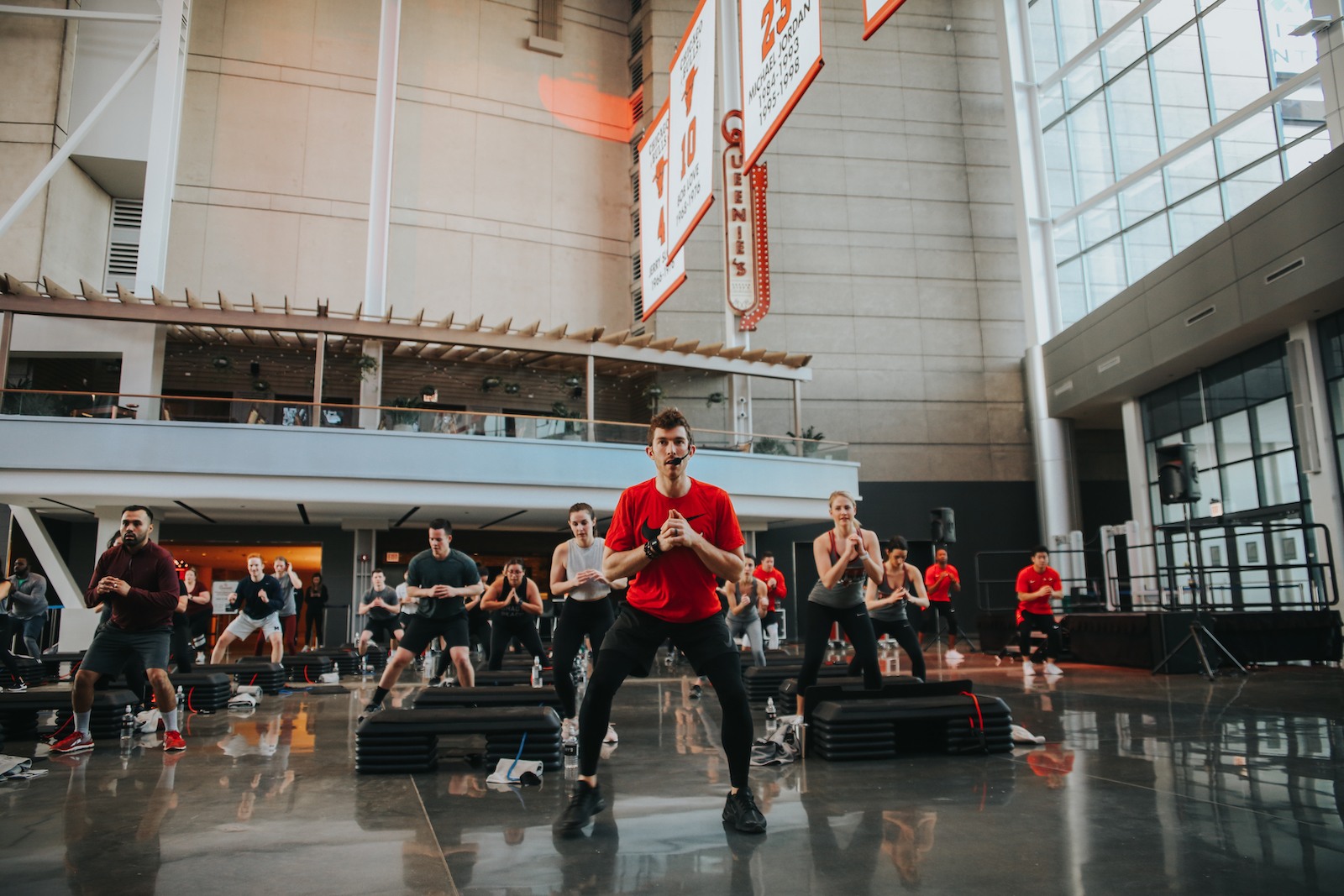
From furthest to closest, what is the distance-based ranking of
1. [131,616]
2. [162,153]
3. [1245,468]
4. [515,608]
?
1. [162,153]
2. [1245,468]
3. [515,608]
4. [131,616]

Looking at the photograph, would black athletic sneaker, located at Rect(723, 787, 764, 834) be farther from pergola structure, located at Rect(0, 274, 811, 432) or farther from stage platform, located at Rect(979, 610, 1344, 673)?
pergola structure, located at Rect(0, 274, 811, 432)

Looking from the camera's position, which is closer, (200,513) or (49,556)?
(49,556)

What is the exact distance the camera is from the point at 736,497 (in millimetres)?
22094

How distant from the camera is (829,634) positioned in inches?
255

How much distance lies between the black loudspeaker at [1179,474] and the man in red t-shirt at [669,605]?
1096 cm

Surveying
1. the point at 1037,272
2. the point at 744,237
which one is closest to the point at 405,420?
the point at 744,237

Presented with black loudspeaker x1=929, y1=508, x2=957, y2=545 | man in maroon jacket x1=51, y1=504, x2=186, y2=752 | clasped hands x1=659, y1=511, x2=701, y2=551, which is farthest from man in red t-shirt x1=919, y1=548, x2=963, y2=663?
clasped hands x1=659, y1=511, x2=701, y2=551

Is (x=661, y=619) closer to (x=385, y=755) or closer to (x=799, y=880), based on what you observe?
(x=799, y=880)

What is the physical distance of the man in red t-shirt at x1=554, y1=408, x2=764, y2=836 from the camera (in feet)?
13.3

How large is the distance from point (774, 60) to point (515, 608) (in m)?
9.48

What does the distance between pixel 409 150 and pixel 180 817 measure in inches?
1036

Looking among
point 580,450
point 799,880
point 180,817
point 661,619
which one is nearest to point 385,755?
point 180,817

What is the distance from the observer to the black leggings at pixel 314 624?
19.3 metres

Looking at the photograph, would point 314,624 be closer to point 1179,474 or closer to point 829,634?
point 829,634
